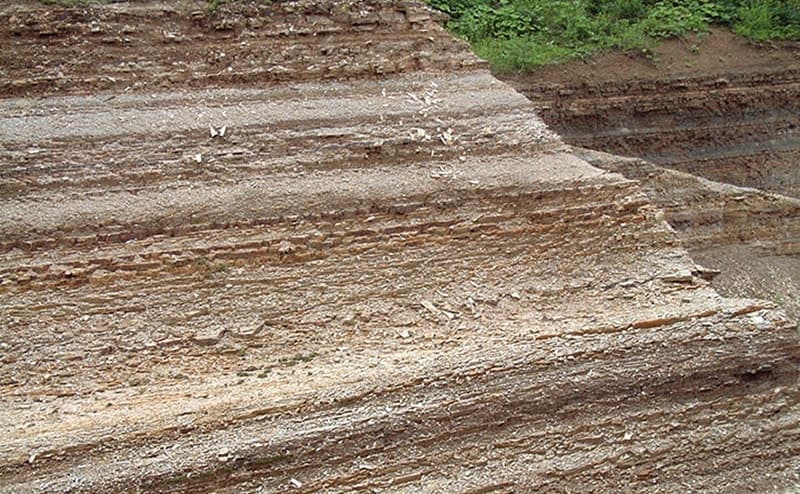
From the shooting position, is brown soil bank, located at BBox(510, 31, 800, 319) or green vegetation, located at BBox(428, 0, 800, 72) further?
green vegetation, located at BBox(428, 0, 800, 72)

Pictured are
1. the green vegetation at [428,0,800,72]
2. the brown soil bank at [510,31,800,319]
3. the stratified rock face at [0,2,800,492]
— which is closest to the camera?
the stratified rock face at [0,2,800,492]

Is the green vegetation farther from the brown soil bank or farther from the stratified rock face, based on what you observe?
the stratified rock face

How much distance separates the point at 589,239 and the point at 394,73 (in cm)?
217

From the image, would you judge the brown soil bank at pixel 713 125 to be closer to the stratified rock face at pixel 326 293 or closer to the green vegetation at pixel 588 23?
the green vegetation at pixel 588 23

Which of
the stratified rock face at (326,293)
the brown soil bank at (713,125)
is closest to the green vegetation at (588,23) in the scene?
the brown soil bank at (713,125)

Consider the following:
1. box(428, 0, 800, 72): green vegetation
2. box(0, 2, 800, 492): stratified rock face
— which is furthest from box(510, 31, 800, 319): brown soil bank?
box(0, 2, 800, 492): stratified rock face

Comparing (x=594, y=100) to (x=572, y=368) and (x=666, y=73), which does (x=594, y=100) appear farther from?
(x=572, y=368)

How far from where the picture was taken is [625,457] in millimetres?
4629

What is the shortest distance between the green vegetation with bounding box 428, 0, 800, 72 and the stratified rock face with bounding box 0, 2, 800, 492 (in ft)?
8.83

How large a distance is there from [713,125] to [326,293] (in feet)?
22.6

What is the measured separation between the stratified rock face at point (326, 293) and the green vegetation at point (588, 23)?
2691mm

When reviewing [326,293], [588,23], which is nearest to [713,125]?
[588,23]

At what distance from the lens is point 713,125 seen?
388 inches

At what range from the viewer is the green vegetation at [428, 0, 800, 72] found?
878 cm
